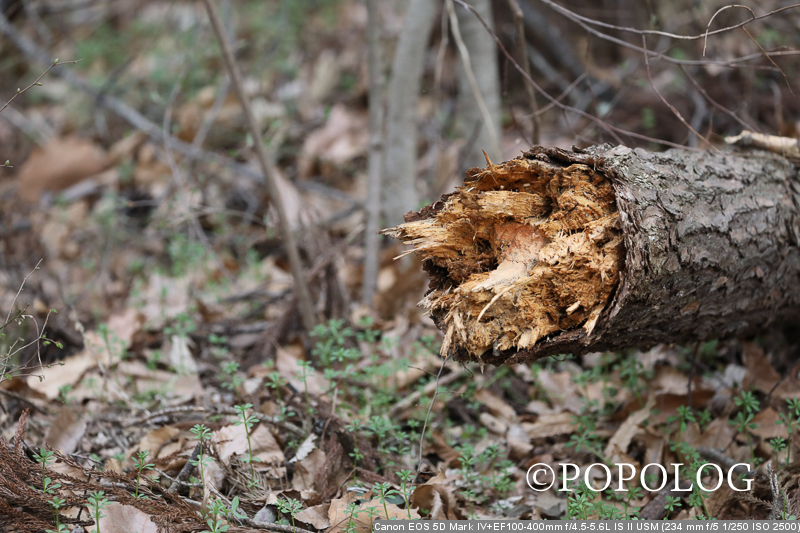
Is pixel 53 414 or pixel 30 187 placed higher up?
pixel 30 187

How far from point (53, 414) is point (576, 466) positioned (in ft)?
6.94

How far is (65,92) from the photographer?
6.81m

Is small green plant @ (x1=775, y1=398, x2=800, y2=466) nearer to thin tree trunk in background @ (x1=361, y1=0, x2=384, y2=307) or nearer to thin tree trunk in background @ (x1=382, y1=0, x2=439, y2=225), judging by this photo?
thin tree trunk in background @ (x1=361, y1=0, x2=384, y2=307)

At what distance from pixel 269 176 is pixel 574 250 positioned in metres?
1.69

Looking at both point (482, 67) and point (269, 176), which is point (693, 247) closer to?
point (269, 176)

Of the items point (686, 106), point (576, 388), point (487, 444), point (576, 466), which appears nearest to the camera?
point (576, 466)

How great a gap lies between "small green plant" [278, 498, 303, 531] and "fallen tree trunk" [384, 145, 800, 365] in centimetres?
65

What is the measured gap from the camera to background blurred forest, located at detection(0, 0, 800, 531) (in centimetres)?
237

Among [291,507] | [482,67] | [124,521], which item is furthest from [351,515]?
[482,67]

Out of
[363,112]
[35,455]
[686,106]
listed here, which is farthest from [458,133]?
[35,455]

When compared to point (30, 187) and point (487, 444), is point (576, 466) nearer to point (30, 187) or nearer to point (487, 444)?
point (487, 444)

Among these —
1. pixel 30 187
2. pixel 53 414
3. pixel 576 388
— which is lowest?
pixel 576 388

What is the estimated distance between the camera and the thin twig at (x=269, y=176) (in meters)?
2.82

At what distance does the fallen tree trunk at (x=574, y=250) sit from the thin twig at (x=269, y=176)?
45.4 inches
